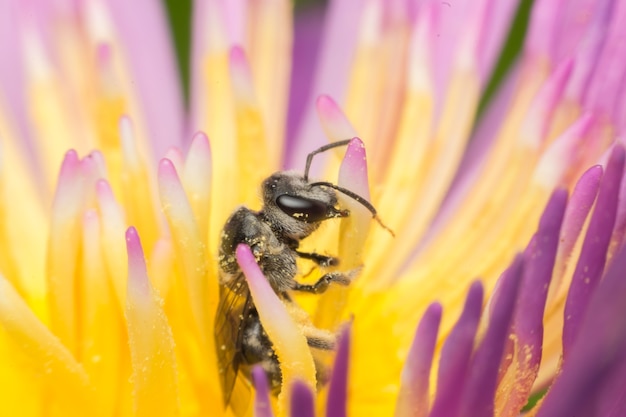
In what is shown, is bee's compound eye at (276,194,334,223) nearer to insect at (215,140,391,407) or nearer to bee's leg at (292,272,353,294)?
insect at (215,140,391,407)

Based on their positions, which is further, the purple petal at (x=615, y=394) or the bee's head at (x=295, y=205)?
the bee's head at (x=295, y=205)

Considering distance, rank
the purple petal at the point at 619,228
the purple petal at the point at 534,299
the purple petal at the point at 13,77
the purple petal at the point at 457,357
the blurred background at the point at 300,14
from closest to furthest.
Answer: the purple petal at the point at 457,357, the purple petal at the point at 534,299, the purple petal at the point at 619,228, the purple petal at the point at 13,77, the blurred background at the point at 300,14

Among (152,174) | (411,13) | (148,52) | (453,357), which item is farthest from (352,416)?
(148,52)

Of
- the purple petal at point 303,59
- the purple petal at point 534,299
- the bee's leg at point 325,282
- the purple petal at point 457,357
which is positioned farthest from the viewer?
the purple petal at point 303,59

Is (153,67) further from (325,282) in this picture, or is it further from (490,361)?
(490,361)

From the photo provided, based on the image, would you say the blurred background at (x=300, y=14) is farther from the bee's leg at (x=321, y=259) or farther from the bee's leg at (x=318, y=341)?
the bee's leg at (x=318, y=341)

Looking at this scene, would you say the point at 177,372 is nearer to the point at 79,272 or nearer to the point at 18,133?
the point at 79,272

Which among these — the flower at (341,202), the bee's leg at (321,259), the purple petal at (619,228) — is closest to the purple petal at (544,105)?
the flower at (341,202)

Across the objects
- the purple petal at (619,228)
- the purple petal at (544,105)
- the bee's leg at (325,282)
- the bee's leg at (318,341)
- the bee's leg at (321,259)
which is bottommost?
the bee's leg at (318,341)
